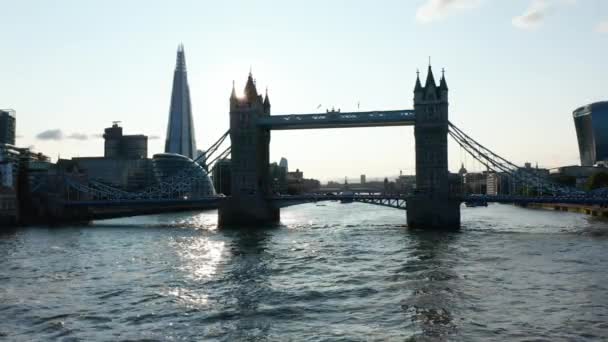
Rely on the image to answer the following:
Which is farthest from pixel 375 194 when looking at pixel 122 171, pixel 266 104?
pixel 122 171

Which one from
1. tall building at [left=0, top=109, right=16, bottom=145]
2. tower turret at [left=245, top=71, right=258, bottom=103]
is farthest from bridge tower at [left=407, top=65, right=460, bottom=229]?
tall building at [left=0, top=109, right=16, bottom=145]

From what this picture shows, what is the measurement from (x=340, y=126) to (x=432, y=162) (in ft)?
51.5

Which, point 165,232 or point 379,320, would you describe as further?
point 165,232

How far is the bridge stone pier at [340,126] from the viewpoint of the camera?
7494cm

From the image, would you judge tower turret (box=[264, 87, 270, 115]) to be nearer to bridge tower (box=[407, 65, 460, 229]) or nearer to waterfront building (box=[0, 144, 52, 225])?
bridge tower (box=[407, 65, 460, 229])

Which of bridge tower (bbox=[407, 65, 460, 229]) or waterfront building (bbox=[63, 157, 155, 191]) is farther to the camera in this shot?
waterfront building (bbox=[63, 157, 155, 191])

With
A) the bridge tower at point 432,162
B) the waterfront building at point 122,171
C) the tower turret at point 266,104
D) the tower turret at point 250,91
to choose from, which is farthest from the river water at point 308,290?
the waterfront building at point 122,171

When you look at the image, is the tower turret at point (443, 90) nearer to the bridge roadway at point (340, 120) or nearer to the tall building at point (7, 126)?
the bridge roadway at point (340, 120)

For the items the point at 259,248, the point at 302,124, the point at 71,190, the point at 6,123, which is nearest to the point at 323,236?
the point at 259,248

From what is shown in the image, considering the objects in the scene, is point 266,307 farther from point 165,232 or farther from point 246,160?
point 246,160

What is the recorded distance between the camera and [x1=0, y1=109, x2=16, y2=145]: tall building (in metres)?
166

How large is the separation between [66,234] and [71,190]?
44.4 m

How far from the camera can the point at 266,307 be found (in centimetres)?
2848

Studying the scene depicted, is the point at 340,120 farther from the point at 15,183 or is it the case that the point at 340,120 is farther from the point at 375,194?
the point at 15,183
